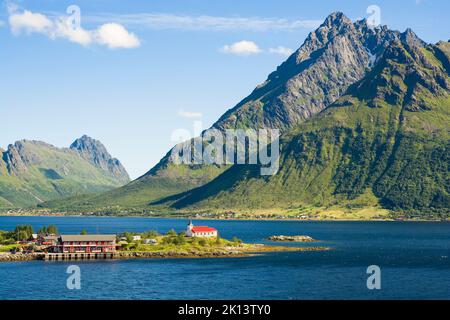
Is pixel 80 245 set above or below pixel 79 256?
above

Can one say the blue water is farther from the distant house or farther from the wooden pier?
the distant house

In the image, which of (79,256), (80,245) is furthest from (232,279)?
(80,245)

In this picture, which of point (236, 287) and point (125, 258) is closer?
point (236, 287)

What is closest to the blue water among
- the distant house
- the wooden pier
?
the wooden pier

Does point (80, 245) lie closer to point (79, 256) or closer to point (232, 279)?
point (79, 256)

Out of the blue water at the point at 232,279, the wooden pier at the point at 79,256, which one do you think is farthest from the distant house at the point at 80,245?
the blue water at the point at 232,279

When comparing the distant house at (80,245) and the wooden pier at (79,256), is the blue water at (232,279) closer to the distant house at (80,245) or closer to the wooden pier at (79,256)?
the wooden pier at (79,256)

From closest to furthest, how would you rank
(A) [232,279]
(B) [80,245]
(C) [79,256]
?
(A) [232,279] < (C) [79,256] < (B) [80,245]

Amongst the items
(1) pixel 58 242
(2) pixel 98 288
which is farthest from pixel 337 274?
(1) pixel 58 242
